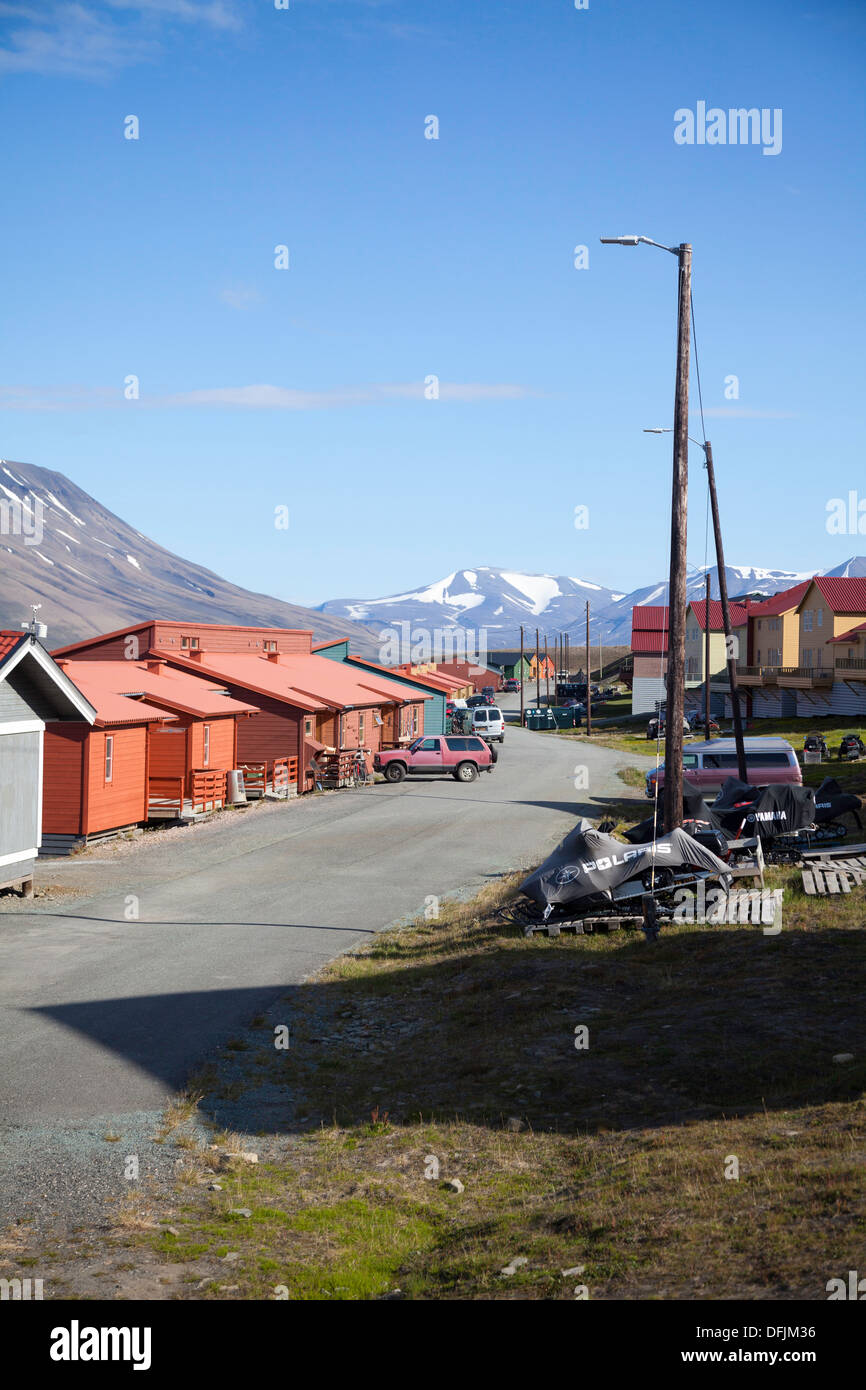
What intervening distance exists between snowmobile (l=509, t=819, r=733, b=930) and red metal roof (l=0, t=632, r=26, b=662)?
33.1ft

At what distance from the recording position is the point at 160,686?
3509 centimetres

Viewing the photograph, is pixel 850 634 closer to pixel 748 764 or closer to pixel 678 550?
pixel 748 764

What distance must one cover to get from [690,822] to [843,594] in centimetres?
6432

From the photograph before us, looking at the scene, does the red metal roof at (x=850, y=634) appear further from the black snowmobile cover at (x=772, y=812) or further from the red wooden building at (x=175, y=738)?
the black snowmobile cover at (x=772, y=812)

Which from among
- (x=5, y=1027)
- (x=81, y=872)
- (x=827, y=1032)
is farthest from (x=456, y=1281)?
(x=81, y=872)

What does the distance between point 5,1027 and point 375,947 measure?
598 centimetres

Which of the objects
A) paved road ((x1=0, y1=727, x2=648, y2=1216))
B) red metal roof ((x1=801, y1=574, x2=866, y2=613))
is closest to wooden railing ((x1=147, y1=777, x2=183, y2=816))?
paved road ((x1=0, y1=727, x2=648, y2=1216))

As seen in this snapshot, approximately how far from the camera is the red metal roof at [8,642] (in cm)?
2035

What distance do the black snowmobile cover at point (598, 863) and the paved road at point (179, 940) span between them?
3.34 metres

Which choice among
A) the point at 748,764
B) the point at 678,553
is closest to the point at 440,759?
the point at 748,764

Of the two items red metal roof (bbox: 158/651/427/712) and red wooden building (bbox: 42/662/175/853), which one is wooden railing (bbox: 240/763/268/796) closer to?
red metal roof (bbox: 158/651/427/712)

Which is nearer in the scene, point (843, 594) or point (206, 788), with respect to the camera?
point (206, 788)

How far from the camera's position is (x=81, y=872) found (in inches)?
976
